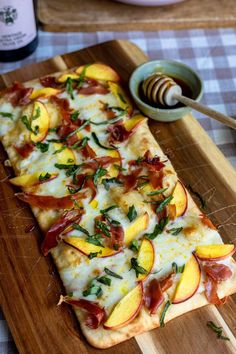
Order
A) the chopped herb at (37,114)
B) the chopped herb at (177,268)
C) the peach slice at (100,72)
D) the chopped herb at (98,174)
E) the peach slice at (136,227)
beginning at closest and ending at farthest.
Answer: the chopped herb at (177,268) < the peach slice at (136,227) < the chopped herb at (98,174) < the chopped herb at (37,114) < the peach slice at (100,72)

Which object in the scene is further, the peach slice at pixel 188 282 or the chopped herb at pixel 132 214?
the chopped herb at pixel 132 214

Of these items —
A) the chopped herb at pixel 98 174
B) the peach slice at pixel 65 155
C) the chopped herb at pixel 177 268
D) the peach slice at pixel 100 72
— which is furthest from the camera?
the peach slice at pixel 100 72

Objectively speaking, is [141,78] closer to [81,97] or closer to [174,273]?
[81,97]

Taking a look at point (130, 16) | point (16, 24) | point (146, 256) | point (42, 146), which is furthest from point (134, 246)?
point (130, 16)

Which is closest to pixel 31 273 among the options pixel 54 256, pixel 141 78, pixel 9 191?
pixel 54 256

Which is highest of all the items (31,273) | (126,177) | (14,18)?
(14,18)

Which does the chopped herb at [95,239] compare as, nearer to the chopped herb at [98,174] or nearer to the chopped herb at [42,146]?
the chopped herb at [98,174]

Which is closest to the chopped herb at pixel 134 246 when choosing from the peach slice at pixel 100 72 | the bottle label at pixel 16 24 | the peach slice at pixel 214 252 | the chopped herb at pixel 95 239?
the chopped herb at pixel 95 239
